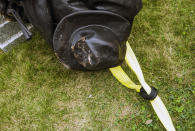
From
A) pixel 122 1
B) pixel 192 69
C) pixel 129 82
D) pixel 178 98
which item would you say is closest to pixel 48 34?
pixel 122 1

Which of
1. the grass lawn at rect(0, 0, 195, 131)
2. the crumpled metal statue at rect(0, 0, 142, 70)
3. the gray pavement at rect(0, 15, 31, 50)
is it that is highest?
the crumpled metal statue at rect(0, 0, 142, 70)

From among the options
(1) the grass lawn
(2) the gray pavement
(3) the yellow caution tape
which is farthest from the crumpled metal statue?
→ (2) the gray pavement

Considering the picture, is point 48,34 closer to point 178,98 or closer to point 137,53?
point 137,53

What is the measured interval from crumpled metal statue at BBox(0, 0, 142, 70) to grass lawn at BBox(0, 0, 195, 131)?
625 mm

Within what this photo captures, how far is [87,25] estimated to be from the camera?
2.01 meters

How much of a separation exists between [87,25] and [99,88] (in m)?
0.92

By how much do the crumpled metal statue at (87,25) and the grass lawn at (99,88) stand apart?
62 centimetres

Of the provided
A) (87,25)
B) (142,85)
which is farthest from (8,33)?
(142,85)

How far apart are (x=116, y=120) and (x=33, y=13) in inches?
57.9

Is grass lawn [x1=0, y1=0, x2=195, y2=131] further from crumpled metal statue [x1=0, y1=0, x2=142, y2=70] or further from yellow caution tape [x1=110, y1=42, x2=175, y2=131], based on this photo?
crumpled metal statue [x1=0, y1=0, x2=142, y2=70]

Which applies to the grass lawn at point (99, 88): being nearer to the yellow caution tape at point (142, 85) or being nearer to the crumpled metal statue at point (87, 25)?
the yellow caution tape at point (142, 85)

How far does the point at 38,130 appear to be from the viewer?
95.3 inches

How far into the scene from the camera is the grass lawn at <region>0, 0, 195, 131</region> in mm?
2434

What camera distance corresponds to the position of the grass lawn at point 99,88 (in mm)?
2434
